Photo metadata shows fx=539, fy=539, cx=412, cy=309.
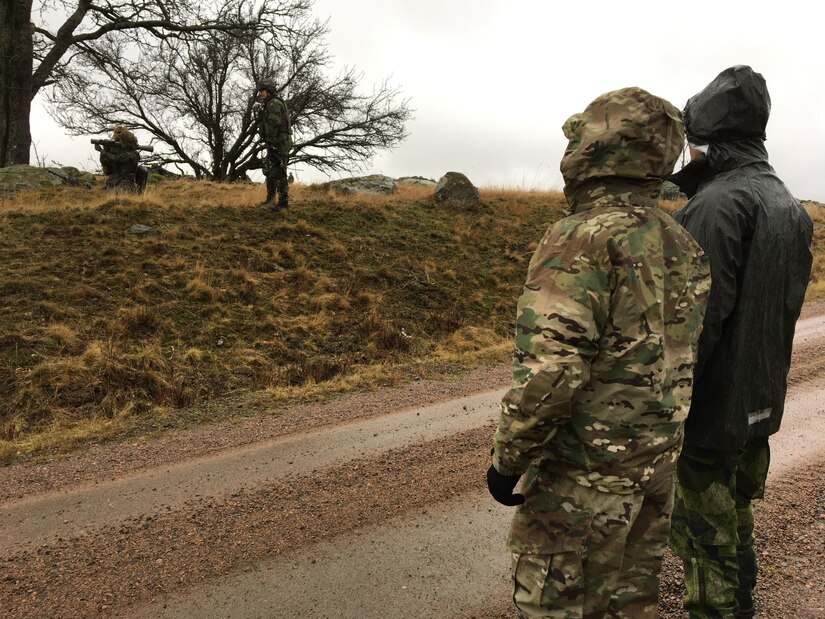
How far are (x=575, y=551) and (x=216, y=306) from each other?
668 centimetres

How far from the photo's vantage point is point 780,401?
2338 mm

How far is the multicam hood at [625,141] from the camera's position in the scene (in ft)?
5.66

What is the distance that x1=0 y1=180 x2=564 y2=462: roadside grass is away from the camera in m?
5.47

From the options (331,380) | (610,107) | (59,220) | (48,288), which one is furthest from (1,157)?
(610,107)

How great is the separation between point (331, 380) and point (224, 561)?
330 centimetres

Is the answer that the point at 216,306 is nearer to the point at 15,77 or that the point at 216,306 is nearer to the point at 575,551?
the point at 575,551

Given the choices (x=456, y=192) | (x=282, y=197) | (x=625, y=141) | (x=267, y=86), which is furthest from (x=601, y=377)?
(x=456, y=192)

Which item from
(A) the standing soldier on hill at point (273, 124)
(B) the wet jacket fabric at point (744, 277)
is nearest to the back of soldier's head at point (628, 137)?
(B) the wet jacket fabric at point (744, 277)

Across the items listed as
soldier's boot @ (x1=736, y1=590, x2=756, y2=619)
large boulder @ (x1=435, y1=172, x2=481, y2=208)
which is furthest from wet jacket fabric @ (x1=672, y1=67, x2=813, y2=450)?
large boulder @ (x1=435, y1=172, x2=481, y2=208)

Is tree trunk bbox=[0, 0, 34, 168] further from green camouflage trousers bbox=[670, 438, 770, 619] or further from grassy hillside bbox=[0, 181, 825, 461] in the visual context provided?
green camouflage trousers bbox=[670, 438, 770, 619]

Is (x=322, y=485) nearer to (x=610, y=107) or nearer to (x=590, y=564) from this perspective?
(x=590, y=564)

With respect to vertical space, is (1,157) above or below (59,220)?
above

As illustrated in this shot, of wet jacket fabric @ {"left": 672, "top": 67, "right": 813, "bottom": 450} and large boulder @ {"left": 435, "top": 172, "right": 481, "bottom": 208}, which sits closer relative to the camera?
wet jacket fabric @ {"left": 672, "top": 67, "right": 813, "bottom": 450}

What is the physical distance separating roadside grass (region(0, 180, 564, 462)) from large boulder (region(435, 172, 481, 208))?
6.23 feet
